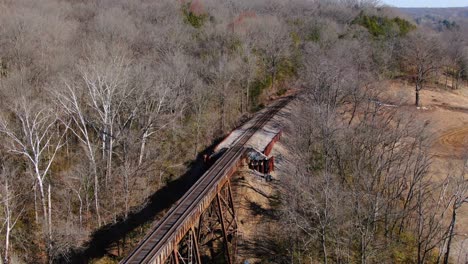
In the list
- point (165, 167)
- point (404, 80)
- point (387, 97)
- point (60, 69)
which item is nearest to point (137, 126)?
point (165, 167)

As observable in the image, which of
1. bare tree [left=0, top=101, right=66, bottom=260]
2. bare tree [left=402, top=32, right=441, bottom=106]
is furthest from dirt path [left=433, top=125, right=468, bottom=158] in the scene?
bare tree [left=0, top=101, right=66, bottom=260]

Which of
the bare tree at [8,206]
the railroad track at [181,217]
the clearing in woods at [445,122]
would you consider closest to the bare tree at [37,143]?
the bare tree at [8,206]

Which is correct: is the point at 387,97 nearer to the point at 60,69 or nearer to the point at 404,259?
the point at 404,259

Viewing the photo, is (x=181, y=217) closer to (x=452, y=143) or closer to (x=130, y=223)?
(x=130, y=223)

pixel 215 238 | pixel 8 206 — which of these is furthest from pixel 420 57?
pixel 8 206

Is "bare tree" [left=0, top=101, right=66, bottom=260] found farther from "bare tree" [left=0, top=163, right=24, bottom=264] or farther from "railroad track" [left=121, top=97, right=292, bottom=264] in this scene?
"railroad track" [left=121, top=97, right=292, bottom=264]

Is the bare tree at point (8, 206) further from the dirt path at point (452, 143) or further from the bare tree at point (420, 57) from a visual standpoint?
the bare tree at point (420, 57)
